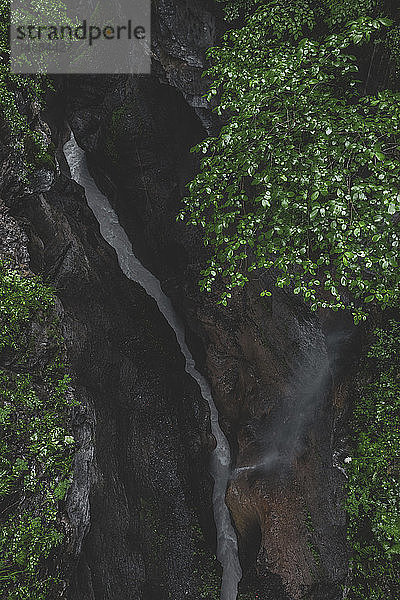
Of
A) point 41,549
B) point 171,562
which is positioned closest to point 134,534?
point 171,562

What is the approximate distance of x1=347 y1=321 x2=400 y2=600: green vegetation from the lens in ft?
23.4

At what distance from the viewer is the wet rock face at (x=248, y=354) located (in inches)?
323

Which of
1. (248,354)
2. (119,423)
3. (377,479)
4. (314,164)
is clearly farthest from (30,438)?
(377,479)

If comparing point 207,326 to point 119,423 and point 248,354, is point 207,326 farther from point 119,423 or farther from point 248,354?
point 119,423

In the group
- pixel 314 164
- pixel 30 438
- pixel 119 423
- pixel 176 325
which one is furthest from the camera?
pixel 176 325

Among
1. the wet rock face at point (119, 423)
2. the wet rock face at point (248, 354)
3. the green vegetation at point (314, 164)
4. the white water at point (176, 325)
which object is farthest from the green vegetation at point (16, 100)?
the white water at point (176, 325)

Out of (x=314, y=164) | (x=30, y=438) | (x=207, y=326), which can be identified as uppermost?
(x=314, y=164)

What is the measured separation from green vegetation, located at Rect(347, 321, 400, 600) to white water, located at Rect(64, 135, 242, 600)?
3.09m

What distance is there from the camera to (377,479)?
25.7ft

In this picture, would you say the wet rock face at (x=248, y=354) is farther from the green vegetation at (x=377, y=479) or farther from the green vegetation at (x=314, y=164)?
the green vegetation at (x=314, y=164)

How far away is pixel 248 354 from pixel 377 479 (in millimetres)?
3681

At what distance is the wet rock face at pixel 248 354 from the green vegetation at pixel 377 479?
0.37 m

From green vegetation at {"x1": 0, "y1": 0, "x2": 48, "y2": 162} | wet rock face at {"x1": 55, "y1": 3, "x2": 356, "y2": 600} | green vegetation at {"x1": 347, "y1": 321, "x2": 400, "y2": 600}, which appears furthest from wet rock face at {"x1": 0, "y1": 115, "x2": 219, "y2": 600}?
green vegetation at {"x1": 347, "y1": 321, "x2": 400, "y2": 600}

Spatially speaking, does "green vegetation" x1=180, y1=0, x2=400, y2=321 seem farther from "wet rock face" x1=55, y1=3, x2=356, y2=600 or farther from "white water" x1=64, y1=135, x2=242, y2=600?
"white water" x1=64, y1=135, x2=242, y2=600
